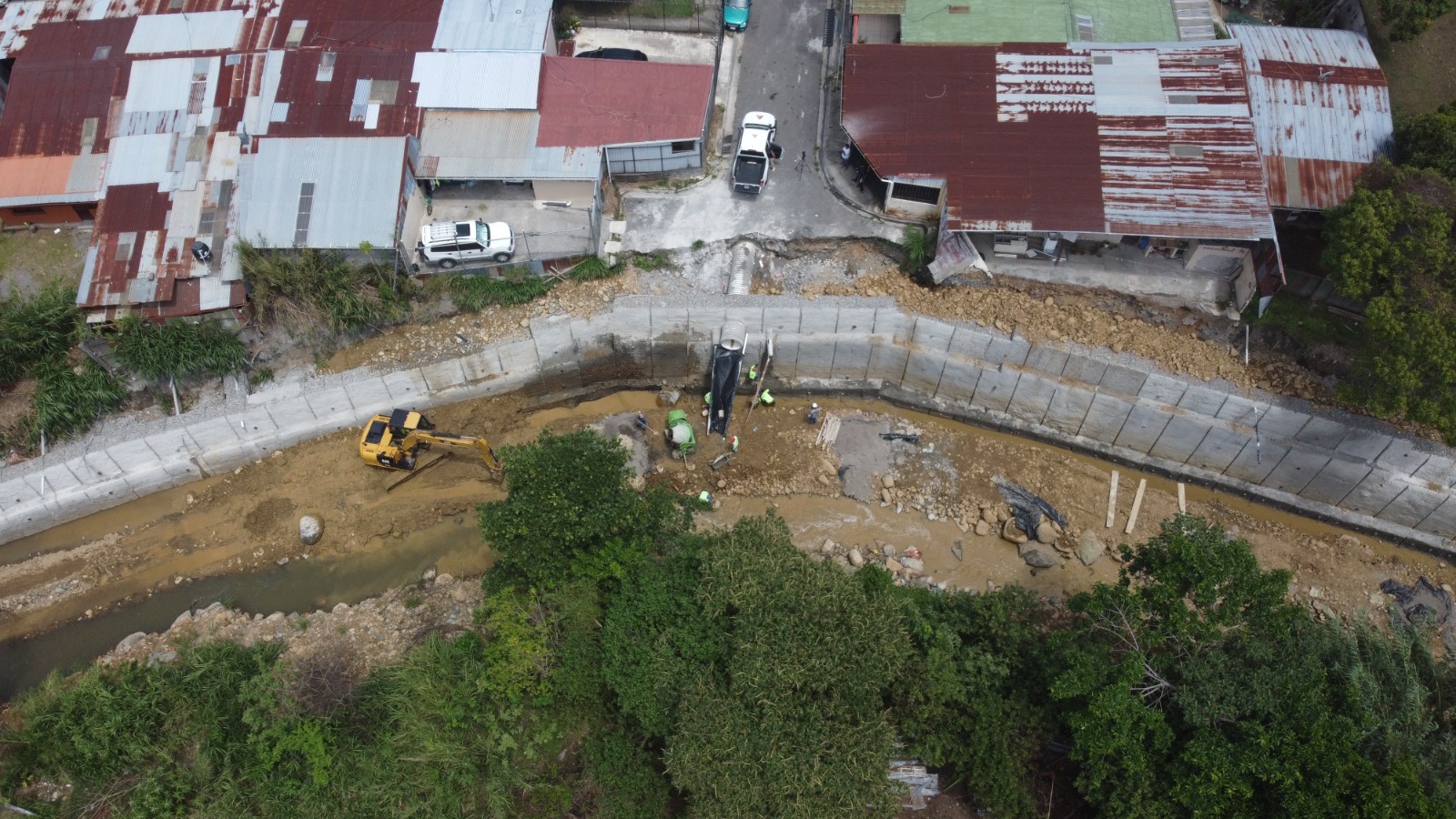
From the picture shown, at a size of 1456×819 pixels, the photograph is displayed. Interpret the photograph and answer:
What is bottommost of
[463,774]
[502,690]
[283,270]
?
[463,774]

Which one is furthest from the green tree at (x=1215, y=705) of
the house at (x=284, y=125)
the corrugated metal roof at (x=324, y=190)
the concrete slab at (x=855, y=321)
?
the corrugated metal roof at (x=324, y=190)

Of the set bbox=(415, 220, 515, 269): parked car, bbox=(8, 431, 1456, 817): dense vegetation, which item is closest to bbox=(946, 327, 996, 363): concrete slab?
bbox=(8, 431, 1456, 817): dense vegetation

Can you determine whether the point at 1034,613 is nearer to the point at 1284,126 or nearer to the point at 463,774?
the point at 463,774

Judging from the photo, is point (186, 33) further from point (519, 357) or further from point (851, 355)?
point (851, 355)

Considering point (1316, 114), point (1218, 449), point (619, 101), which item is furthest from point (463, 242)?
point (1316, 114)

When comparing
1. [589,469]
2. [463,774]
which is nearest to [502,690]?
[463,774]

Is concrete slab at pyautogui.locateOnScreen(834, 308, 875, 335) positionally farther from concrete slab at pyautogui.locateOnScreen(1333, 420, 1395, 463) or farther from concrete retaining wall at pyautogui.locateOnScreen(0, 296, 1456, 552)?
concrete slab at pyautogui.locateOnScreen(1333, 420, 1395, 463)
